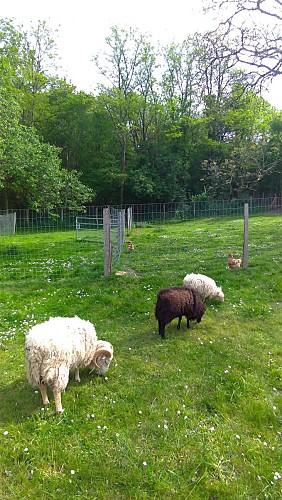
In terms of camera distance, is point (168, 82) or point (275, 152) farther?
point (168, 82)

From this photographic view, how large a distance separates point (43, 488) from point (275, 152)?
38.3 m

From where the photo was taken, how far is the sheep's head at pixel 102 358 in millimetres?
4711

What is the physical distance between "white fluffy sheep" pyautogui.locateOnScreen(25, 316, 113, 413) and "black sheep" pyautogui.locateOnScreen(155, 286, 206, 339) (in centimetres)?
147

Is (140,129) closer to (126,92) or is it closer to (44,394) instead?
(126,92)

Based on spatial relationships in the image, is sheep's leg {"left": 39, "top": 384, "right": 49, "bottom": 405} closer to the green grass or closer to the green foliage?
the green grass

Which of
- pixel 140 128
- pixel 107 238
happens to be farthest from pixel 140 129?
pixel 107 238

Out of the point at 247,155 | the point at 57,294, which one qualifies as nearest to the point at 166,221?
the point at 247,155

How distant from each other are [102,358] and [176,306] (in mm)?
1815

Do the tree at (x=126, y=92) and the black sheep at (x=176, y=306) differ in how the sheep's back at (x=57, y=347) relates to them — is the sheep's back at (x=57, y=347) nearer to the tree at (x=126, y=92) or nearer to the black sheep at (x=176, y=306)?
the black sheep at (x=176, y=306)

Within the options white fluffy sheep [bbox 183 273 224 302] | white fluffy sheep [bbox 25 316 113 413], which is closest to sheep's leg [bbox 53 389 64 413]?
white fluffy sheep [bbox 25 316 113 413]

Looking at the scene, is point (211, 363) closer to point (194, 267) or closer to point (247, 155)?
point (194, 267)

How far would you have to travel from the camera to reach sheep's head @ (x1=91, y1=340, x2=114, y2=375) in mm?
4711

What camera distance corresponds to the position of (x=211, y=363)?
513 cm

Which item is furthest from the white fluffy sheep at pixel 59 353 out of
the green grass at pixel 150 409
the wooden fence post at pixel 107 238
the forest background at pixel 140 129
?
the forest background at pixel 140 129
